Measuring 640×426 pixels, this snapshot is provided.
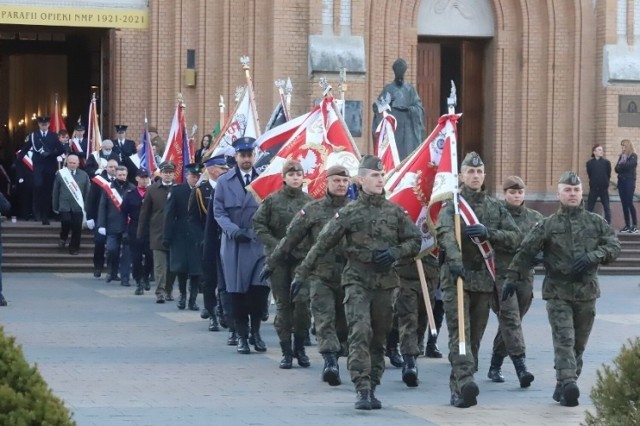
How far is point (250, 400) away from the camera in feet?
38.5

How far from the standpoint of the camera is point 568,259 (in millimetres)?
12008

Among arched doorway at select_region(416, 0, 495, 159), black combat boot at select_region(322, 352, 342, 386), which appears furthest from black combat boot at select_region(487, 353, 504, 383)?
arched doorway at select_region(416, 0, 495, 159)

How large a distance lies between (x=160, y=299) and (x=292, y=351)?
21.8ft

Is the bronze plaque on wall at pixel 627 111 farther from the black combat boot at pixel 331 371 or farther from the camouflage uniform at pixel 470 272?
the black combat boot at pixel 331 371

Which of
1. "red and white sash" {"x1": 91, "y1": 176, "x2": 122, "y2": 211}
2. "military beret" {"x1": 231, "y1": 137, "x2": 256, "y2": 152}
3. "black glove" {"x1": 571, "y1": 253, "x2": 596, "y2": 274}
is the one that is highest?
"military beret" {"x1": 231, "y1": 137, "x2": 256, "y2": 152}

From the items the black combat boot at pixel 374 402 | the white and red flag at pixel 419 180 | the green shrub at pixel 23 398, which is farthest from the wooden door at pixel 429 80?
the green shrub at pixel 23 398

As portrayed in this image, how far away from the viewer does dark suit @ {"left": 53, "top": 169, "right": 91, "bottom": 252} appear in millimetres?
25359

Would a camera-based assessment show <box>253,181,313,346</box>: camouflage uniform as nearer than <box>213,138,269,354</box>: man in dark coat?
Yes

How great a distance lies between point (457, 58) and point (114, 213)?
34.5 feet

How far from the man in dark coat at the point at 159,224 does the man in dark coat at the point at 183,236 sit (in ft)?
2.53

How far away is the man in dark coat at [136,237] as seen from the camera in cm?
2178

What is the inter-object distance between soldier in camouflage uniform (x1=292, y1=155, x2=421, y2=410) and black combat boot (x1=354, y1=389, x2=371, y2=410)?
0.30 meters

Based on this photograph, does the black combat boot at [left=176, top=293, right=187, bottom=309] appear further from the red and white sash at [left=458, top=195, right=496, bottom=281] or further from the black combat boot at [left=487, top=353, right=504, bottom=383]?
the red and white sash at [left=458, top=195, right=496, bottom=281]

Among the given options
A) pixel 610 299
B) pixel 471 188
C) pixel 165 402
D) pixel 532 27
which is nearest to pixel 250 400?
pixel 165 402
